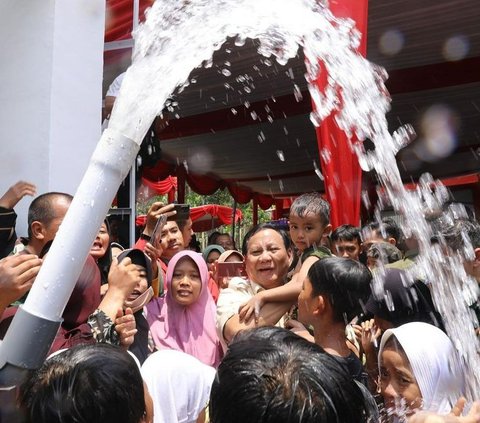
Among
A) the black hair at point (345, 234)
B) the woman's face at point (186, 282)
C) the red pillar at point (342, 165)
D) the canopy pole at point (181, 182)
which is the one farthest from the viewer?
the canopy pole at point (181, 182)

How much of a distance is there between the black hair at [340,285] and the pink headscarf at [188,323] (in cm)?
100

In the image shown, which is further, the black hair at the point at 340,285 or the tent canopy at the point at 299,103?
the tent canopy at the point at 299,103

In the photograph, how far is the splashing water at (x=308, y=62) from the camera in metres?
1.82

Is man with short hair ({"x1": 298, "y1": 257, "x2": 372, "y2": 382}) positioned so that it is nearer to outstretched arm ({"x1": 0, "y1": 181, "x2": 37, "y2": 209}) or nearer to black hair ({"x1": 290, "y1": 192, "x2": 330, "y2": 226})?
black hair ({"x1": 290, "y1": 192, "x2": 330, "y2": 226})

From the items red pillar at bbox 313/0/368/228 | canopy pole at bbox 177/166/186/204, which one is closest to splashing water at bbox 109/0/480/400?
red pillar at bbox 313/0/368/228

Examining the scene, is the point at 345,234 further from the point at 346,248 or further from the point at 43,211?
the point at 43,211

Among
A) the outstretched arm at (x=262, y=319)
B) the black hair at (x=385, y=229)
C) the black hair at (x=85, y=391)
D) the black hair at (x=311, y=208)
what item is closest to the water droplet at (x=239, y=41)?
the black hair at (x=385, y=229)

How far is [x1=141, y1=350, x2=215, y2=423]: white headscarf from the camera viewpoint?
193 cm

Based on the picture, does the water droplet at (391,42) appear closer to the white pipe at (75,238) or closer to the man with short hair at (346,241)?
the man with short hair at (346,241)

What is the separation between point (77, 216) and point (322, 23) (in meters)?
3.89

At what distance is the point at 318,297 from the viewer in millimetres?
2377

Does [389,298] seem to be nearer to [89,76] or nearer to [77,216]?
[77,216]

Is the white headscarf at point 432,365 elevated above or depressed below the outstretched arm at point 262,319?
below

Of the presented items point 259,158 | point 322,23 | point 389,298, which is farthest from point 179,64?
point 259,158
